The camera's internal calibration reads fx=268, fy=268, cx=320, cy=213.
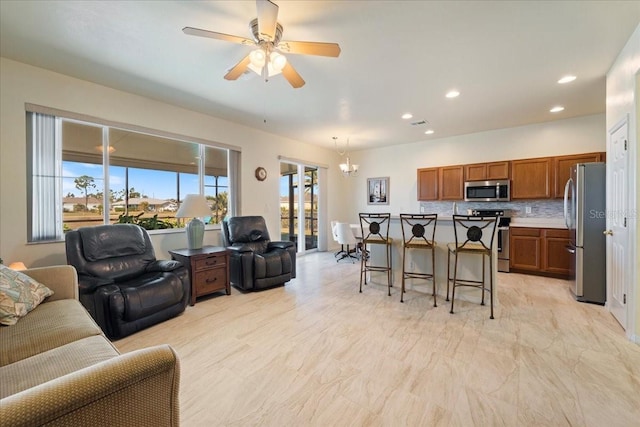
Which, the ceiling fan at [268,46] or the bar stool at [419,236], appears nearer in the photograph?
the ceiling fan at [268,46]

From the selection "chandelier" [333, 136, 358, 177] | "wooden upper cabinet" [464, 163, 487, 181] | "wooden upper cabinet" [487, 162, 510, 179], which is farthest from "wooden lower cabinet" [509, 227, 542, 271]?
"chandelier" [333, 136, 358, 177]

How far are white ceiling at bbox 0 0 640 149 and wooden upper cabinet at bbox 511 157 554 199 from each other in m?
0.93

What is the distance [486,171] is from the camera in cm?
519

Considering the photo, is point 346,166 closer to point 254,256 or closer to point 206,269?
point 254,256

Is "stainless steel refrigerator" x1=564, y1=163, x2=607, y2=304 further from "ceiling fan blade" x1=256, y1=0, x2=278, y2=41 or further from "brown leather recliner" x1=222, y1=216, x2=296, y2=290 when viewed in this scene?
"ceiling fan blade" x1=256, y1=0, x2=278, y2=41

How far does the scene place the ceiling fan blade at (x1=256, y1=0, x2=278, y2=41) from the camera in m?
1.71

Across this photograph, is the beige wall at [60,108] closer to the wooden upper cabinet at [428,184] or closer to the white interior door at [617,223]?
the wooden upper cabinet at [428,184]

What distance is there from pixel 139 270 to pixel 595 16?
4.81 meters

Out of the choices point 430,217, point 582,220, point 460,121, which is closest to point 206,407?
point 430,217

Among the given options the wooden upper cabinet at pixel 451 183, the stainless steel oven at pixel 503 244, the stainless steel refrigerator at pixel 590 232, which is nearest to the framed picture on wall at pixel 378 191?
the wooden upper cabinet at pixel 451 183

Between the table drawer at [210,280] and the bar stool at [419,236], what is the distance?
2325 millimetres

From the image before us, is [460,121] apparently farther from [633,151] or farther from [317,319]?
[317,319]

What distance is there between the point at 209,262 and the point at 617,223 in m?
4.50

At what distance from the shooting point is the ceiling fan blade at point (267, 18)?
1707 millimetres
